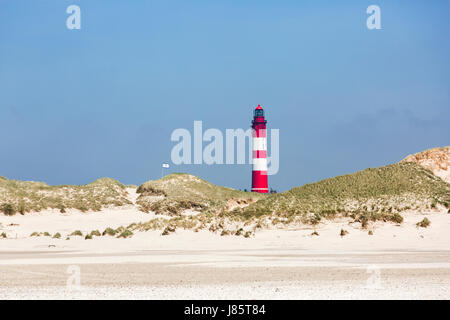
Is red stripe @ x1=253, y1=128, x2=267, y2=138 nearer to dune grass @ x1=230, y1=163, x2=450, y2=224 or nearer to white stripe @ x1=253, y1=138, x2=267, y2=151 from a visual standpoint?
white stripe @ x1=253, y1=138, x2=267, y2=151

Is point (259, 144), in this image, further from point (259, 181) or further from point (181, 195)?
point (181, 195)

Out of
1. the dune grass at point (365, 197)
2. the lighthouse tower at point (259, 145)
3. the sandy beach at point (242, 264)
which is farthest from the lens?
the lighthouse tower at point (259, 145)

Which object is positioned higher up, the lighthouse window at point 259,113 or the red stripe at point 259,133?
the lighthouse window at point 259,113

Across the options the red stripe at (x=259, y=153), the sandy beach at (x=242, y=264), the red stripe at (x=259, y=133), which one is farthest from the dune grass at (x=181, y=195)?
the sandy beach at (x=242, y=264)

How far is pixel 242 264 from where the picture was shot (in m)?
21.8

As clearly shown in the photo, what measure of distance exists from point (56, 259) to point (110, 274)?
629 cm

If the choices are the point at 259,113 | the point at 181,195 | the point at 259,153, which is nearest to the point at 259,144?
the point at 259,153

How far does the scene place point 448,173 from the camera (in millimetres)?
43438

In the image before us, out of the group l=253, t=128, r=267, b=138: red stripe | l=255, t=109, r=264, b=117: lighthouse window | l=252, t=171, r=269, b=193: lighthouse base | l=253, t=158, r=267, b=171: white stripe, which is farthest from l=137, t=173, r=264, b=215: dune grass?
l=255, t=109, r=264, b=117: lighthouse window

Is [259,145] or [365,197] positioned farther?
[259,145]

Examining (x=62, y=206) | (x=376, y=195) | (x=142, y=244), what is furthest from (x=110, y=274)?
(x=62, y=206)

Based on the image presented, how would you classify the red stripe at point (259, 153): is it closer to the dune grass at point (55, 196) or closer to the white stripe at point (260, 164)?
the white stripe at point (260, 164)

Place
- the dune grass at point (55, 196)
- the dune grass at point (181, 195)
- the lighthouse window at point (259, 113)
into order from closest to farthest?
1. the dune grass at point (55, 196)
2. the dune grass at point (181, 195)
3. the lighthouse window at point (259, 113)

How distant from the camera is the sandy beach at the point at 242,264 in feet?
49.3
